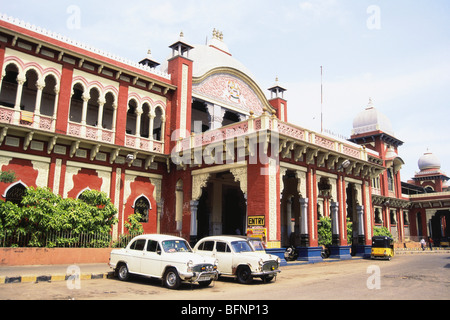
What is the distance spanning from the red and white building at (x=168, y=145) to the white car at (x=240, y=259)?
3.74 m

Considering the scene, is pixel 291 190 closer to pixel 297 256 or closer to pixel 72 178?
pixel 297 256

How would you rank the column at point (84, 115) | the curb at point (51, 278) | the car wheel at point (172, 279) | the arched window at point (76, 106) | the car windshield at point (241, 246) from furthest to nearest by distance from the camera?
the arched window at point (76, 106)
the column at point (84, 115)
the car windshield at point (241, 246)
the curb at point (51, 278)
the car wheel at point (172, 279)

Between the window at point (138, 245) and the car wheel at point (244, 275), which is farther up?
the window at point (138, 245)

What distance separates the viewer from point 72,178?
18.0 meters

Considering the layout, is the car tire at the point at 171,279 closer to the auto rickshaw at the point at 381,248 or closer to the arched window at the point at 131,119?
the arched window at the point at 131,119

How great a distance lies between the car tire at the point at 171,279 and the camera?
33.6 ft

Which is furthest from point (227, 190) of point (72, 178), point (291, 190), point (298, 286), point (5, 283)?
point (5, 283)

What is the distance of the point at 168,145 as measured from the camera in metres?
21.1

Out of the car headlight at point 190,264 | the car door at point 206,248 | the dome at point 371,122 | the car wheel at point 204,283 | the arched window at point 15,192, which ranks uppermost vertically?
the dome at point 371,122

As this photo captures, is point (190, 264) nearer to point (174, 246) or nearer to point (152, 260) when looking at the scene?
point (174, 246)

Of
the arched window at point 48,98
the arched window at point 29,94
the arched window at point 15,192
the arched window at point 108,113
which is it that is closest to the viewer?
the arched window at point 15,192

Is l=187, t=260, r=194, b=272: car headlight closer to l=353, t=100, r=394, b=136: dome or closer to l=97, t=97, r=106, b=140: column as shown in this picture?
l=97, t=97, r=106, b=140: column

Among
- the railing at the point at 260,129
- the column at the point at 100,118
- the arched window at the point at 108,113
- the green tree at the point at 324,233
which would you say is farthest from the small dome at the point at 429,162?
the column at the point at 100,118
